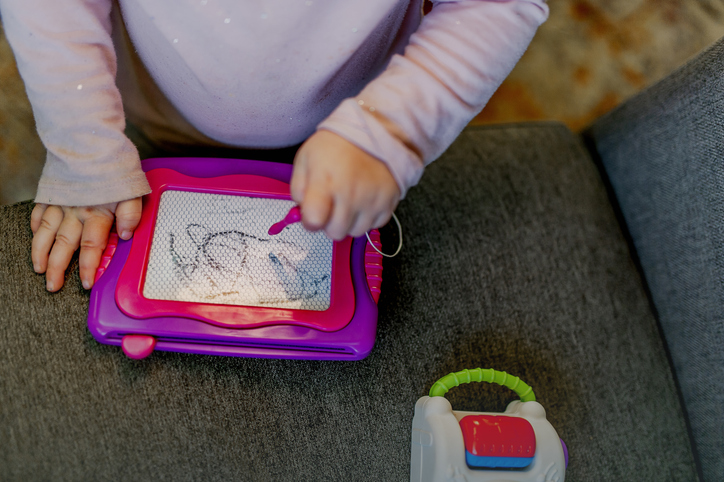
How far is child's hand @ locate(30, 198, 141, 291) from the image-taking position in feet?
1.55

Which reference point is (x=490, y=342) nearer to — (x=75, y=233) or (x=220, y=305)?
(x=220, y=305)

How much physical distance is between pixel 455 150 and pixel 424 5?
195 mm

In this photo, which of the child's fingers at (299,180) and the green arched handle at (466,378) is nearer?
the child's fingers at (299,180)

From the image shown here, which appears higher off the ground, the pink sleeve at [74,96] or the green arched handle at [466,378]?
the pink sleeve at [74,96]

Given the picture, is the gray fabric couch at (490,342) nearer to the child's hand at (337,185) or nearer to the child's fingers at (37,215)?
the child's fingers at (37,215)

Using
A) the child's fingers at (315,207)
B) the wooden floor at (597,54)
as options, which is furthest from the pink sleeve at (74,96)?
the wooden floor at (597,54)

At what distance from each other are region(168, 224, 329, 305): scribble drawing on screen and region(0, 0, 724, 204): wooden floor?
674 mm

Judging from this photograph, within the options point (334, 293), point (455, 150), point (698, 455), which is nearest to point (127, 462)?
point (334, 293)

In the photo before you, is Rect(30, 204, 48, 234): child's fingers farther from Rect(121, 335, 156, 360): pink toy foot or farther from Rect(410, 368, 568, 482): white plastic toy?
Rect(410, 368, 568, 482): white plastic toy

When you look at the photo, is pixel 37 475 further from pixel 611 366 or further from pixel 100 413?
pixel 611 366

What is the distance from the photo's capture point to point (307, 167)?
366mm

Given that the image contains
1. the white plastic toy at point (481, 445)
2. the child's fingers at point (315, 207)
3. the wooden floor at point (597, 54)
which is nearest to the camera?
the child's fingers at point (315, 207)

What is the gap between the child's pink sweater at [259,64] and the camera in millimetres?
409

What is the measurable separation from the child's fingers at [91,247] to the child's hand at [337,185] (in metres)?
0.23
